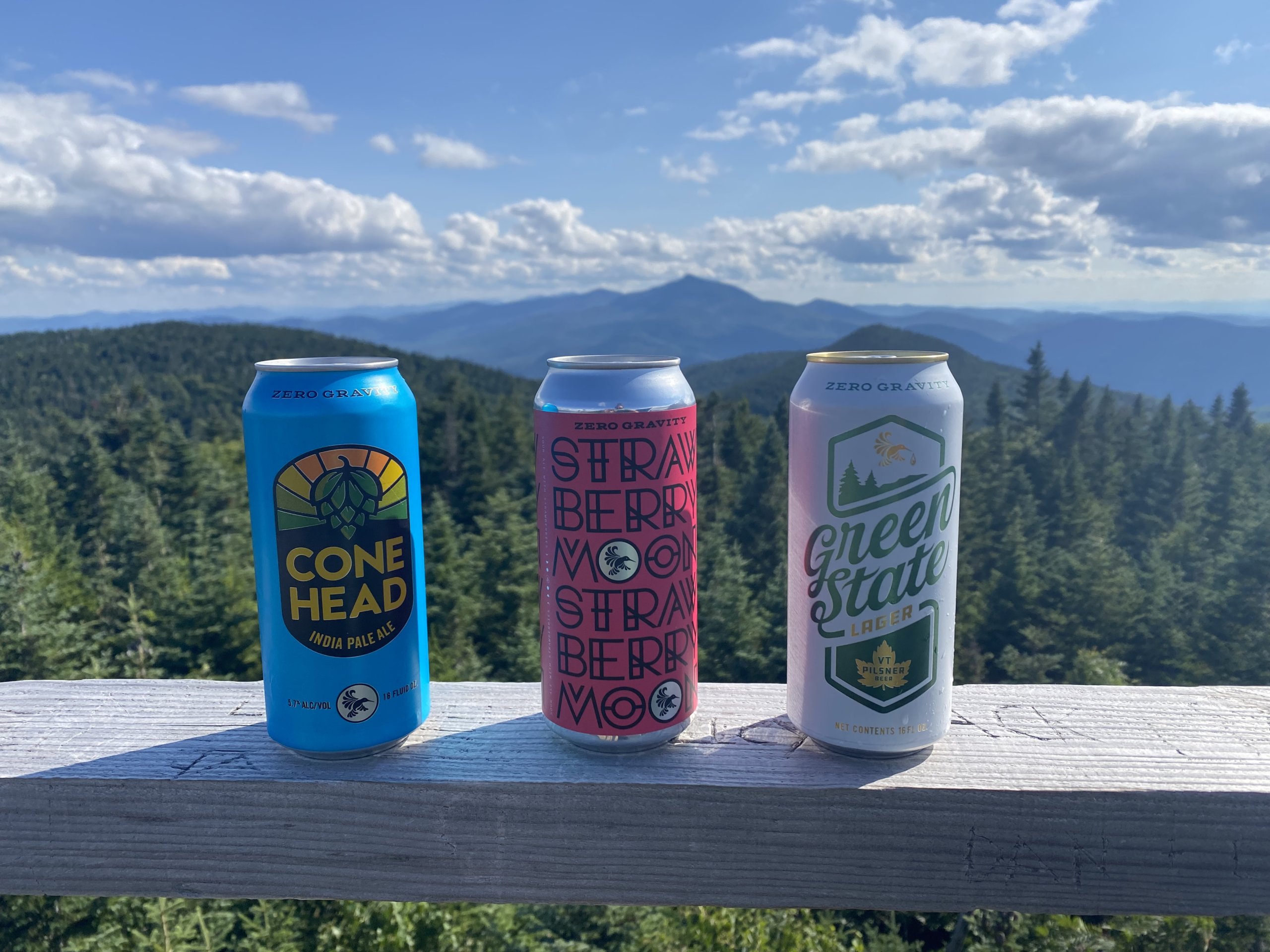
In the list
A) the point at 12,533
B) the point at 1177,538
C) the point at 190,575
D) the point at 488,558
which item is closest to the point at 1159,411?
the point at 1177,538

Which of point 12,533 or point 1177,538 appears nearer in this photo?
point 12,533

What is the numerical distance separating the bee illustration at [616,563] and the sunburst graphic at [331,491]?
41 cm

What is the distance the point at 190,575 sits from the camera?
4194cm

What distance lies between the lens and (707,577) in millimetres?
43125

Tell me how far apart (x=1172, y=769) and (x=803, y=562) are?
0.74 m

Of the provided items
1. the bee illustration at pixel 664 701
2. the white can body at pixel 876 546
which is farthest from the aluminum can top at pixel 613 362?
the bee illustration at pixel 664 701

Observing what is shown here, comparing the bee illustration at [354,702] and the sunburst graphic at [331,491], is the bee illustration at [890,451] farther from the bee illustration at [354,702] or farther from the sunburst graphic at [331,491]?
the bee illustration at [354,702]

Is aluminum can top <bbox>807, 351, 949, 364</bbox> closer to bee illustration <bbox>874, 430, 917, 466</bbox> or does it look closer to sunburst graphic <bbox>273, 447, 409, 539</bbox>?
bee illustration <bbox>874, 430, 917, 466</bbox>

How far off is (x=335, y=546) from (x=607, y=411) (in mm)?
537

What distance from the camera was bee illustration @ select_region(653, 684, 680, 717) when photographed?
1.55 metres

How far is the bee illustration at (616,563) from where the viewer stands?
57.7 inches

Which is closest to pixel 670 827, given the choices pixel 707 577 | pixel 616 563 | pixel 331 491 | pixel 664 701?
pixel 664 701

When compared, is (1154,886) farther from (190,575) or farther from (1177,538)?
(1177,538)

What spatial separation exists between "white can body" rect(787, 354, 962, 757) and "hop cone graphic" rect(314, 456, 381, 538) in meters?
0.76
